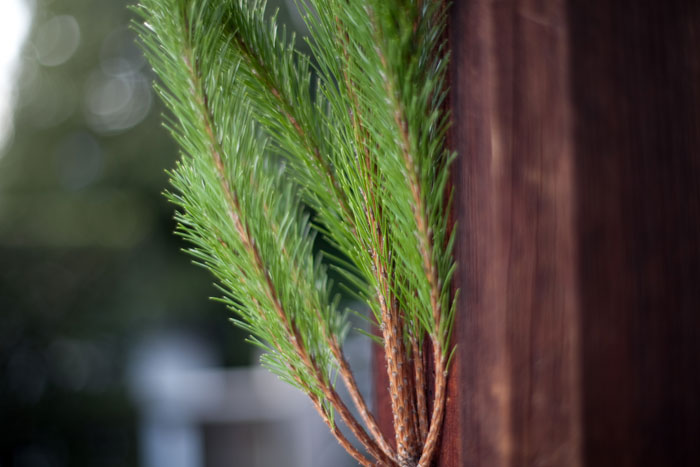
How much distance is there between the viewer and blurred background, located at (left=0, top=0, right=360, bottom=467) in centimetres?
351

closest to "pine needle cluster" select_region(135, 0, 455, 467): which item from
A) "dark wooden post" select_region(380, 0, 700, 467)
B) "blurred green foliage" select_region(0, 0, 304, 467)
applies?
"dark wooden post" select_region(380, 0, 700, 467)

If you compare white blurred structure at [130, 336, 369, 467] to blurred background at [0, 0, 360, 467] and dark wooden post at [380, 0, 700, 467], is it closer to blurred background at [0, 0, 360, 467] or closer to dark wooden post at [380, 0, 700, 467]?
blurred background at [0, 0, 360, 467]

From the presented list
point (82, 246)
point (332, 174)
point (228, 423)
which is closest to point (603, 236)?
point (332, 174)

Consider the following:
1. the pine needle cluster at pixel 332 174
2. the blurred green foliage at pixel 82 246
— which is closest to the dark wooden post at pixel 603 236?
the pine needle cluster at pixel 332 174

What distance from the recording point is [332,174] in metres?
0.44

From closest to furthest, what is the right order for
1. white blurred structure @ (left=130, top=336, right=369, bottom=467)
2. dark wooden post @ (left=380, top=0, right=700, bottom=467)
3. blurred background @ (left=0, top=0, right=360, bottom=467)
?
dark wooden post @ (left=380, top=0, right=700, bottom=467), white blurred structure @ (left=130, top=336, right=369, bottom=467), blurred background @ (left=0, top=0, right=360, bottom=467)

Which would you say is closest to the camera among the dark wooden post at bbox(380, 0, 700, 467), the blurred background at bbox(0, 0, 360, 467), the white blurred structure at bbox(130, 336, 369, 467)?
the dark wooden post at bbox(380, 0, 700, 467)

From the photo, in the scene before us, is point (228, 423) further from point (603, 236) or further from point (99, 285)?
point (603, 236)

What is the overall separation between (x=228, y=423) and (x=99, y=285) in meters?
1.29

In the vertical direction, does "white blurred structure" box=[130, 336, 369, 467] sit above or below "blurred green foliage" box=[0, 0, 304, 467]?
below

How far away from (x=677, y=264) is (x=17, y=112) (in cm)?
449

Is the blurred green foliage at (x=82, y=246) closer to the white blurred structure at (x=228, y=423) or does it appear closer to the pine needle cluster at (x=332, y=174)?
the white blurred structure at (x=228, y=423)

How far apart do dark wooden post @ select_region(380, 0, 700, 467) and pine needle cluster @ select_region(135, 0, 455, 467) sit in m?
0.07

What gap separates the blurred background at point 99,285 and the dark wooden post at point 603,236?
10.0ft
